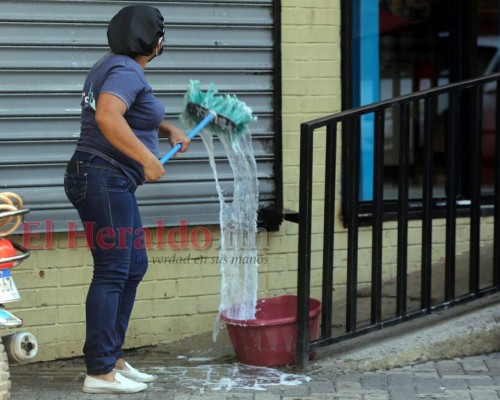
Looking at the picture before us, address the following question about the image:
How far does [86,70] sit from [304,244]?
165 centimetres

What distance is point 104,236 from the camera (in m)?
4.68

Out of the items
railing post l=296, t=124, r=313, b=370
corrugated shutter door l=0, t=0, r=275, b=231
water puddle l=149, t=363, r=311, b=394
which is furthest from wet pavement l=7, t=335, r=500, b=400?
corrugated shutter door l=0, t=0, r=275, b=231

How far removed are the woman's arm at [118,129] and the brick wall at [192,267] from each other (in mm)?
1378

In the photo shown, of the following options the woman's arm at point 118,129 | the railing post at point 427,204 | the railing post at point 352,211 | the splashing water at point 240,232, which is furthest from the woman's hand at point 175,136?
the railing post at point 427,204

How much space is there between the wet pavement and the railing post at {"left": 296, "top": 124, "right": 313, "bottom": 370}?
0.49 feet

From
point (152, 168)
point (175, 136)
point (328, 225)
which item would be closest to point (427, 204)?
point (328, 225)

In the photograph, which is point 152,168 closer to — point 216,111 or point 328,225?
point 216,111

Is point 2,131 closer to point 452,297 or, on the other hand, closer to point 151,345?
point 151,345

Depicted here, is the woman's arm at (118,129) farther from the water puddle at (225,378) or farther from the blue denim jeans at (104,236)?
the water puddle at (225,378)

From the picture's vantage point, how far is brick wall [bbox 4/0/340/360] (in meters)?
5.72

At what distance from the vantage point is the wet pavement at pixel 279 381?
15.8ft

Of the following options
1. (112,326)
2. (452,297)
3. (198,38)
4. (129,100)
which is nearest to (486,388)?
(452,297)

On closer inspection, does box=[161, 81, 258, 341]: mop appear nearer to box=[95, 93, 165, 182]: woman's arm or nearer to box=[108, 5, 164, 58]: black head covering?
box=[108, 5, 164, 58]: black head covering

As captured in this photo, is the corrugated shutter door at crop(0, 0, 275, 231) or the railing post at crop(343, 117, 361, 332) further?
the corrugated shutter door at crop(0, 0, 275, 231)
